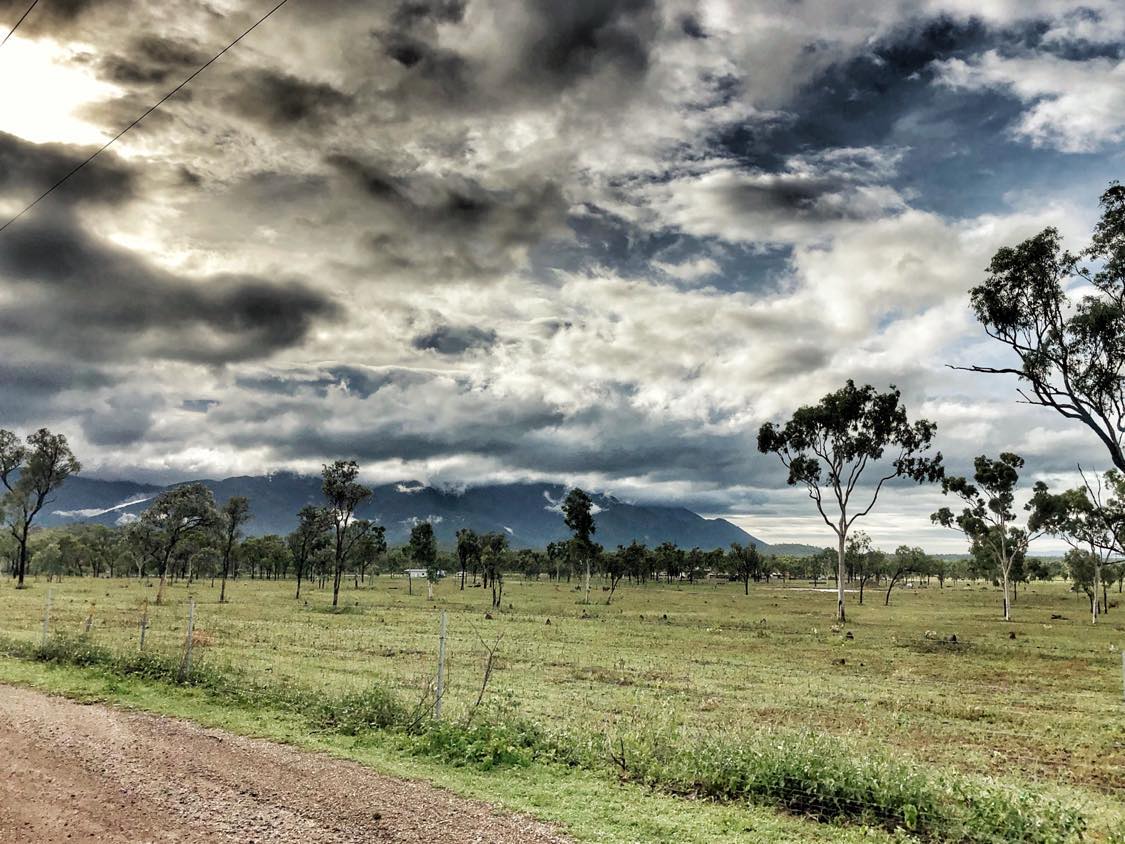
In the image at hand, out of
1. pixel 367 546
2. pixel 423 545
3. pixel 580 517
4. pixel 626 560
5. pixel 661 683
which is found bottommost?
pixel 626 560

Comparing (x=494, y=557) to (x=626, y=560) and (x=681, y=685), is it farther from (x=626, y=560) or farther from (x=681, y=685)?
(x=681, y=685)

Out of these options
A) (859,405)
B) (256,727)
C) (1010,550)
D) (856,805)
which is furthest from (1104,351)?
(1010,550)

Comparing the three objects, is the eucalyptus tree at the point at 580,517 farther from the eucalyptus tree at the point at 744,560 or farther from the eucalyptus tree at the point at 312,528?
the eucalyptus tree at the point at 744,560

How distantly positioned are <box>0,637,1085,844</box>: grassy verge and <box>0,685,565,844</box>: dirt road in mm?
1294

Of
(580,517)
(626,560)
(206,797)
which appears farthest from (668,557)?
(206,797)

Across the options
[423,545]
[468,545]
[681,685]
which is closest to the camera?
[681,685]

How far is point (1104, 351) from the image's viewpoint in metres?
23.8

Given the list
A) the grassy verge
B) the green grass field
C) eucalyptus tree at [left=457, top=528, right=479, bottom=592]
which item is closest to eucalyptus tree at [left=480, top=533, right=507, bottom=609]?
eucalyptus tree at [left=457, top=528, right=479, bottom=592]

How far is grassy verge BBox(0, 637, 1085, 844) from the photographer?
30.0 ft

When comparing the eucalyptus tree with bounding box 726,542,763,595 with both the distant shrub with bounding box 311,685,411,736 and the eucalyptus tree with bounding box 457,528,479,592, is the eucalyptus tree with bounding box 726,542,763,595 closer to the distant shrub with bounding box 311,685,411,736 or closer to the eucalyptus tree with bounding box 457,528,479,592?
the eucalyptus tree with bounding box 457,528,479,592

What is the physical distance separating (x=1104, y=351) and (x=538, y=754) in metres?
24.7

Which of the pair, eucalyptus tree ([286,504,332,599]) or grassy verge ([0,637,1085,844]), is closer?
grassy verge ([0,637,1085,844])

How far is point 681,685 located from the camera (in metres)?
23.9

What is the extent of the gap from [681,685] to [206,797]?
17800 mm
